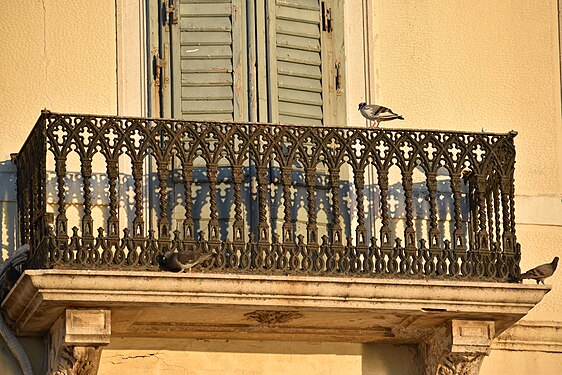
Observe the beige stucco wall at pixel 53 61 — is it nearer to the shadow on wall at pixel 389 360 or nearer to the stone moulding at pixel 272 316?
the stone moulding at pixel 272 316

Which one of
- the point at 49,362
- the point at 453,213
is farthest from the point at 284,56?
the point at 49,362

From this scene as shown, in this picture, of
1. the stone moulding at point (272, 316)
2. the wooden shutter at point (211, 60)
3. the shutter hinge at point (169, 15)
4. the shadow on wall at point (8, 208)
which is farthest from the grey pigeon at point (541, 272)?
the shadow on wall at point (8, 208)

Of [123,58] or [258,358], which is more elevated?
[123,58]

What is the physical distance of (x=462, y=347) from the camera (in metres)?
14.2

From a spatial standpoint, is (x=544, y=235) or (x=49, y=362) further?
(x=544, y=235)

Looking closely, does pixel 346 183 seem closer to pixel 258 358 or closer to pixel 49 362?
pixel 258 358

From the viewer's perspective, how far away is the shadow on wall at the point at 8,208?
46.9 feet

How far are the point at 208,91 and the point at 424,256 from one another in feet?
6.12

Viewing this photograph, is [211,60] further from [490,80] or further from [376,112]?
[490,80]

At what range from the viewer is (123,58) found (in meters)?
14.7

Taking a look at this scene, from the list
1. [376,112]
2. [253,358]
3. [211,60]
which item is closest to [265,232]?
[253,358]

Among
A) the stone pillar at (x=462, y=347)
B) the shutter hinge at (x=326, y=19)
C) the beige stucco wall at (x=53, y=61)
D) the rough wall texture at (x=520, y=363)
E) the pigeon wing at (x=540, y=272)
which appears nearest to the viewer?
the stone pillar at (x=462, y=347)

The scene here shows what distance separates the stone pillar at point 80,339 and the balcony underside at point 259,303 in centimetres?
7

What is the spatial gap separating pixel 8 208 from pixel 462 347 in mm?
3077
